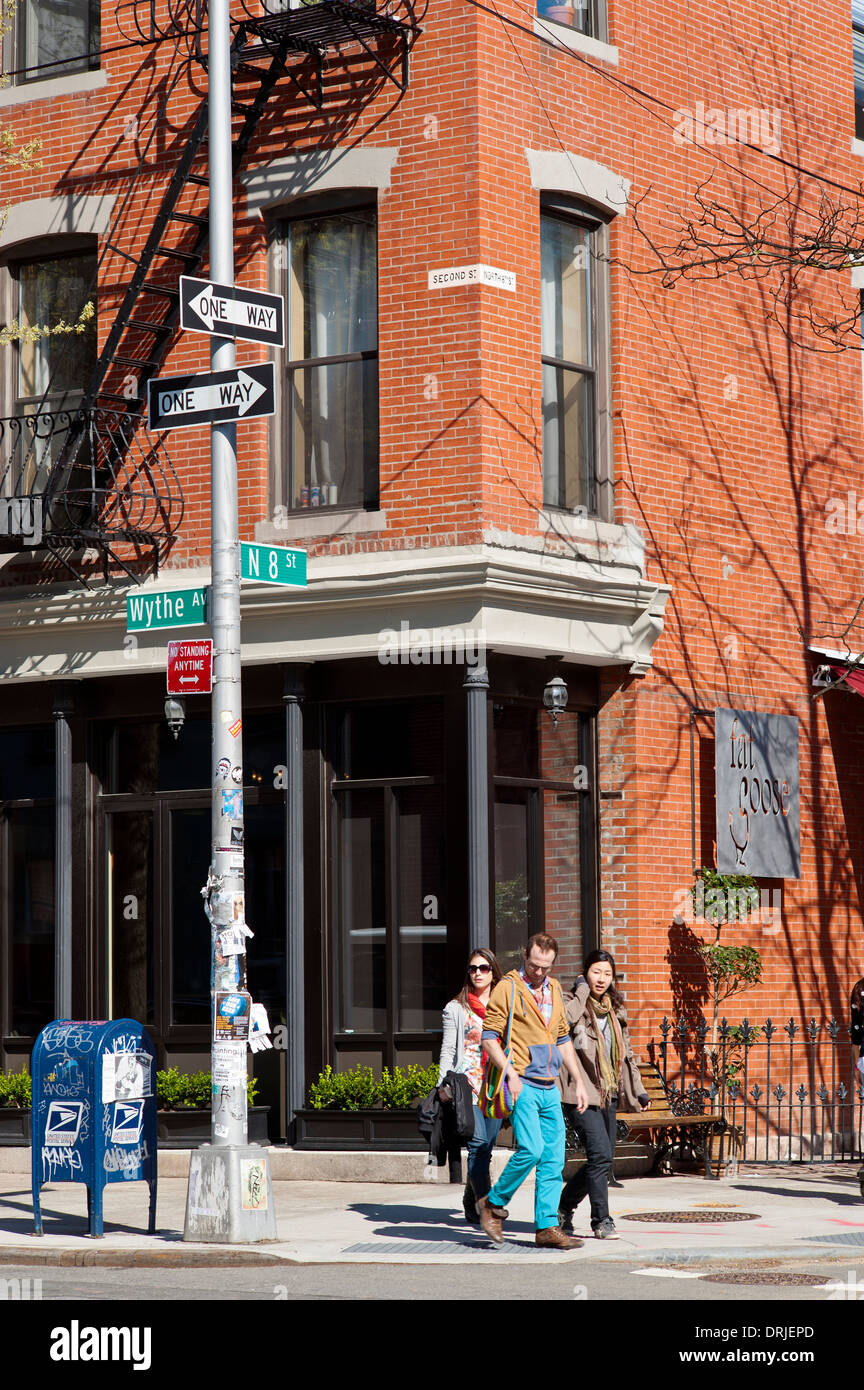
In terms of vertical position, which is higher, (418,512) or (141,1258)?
(418,512)

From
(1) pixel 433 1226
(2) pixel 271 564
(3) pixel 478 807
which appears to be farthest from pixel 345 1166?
(2) pixel 271 564

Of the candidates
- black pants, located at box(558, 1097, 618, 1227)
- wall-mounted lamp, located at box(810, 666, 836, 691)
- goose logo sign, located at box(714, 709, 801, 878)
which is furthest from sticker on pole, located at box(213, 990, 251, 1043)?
wall-mounted lamp, located at box(810, 666, 836, 691)

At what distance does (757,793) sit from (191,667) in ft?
21.7

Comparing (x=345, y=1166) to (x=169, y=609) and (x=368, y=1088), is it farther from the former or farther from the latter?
(x=169, y=609)

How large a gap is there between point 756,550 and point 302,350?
4.52 meters

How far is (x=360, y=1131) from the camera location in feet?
50.3

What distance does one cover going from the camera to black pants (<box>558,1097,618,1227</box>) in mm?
11617

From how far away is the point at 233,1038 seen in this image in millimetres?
11828

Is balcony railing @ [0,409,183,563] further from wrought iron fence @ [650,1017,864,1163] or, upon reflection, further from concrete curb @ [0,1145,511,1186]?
wrought iron fence @ [650,1017,864,1163]

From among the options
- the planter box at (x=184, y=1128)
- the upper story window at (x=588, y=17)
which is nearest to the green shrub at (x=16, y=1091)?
the planter box at (x=184, y=1128)

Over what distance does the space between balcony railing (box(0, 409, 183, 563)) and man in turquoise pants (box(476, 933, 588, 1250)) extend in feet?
21.5

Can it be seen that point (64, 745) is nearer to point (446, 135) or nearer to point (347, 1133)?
point (347, 1133)

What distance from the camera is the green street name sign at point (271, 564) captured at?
12.3 metres
